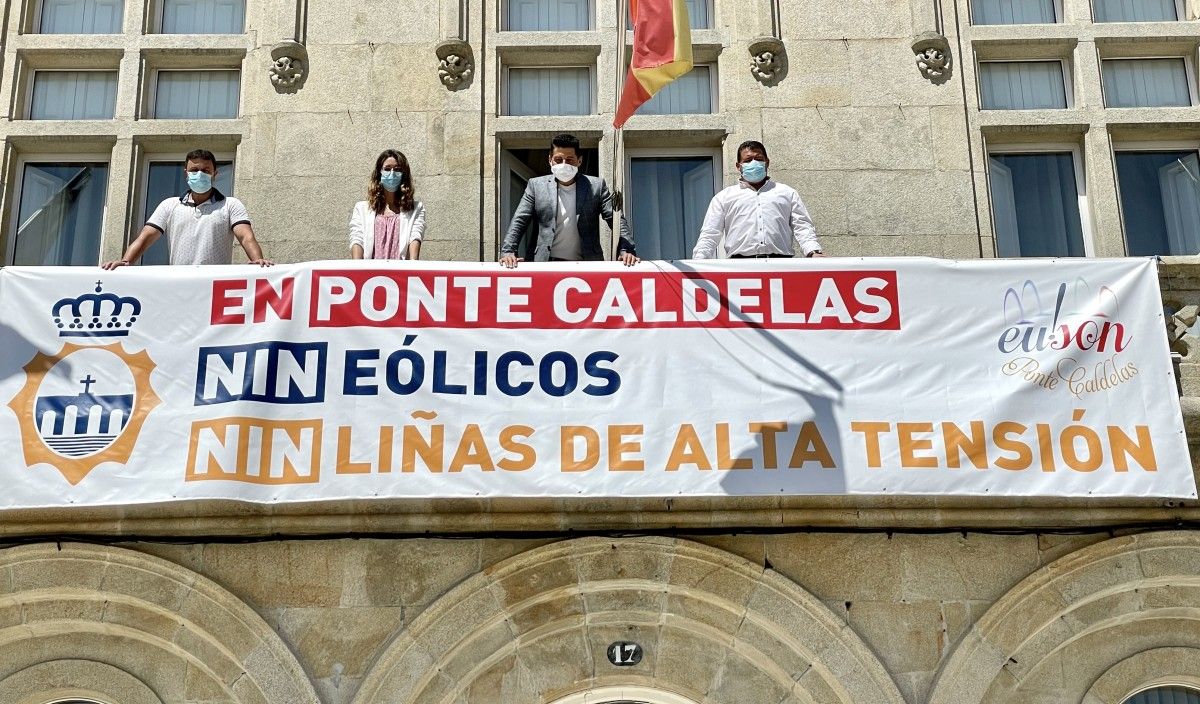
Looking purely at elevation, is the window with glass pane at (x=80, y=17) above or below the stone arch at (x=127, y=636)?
above

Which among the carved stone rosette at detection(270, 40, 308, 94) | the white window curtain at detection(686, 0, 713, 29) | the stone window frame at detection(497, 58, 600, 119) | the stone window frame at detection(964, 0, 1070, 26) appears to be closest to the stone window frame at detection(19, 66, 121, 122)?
the carved stone rosette at detection(270, 40, 308, 94)

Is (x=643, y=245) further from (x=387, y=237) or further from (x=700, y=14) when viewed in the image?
(x=387, y=237)

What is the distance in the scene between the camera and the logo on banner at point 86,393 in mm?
9273

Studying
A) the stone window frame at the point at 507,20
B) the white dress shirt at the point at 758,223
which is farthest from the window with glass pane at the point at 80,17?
the white dress shirt at the point at 758,223

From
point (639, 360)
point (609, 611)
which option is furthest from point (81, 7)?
point (609, 611)

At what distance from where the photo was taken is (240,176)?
37.2 ft

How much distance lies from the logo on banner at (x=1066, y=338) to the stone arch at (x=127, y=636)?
4.87m

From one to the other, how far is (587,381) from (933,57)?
418 centimetres

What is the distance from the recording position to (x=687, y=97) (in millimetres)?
12000

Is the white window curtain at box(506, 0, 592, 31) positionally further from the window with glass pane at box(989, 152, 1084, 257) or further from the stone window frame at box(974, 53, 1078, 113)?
the window with glass pane at box(989, 152, 1084, 257)

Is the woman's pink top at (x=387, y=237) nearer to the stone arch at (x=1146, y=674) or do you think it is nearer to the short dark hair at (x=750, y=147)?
the short dark hair at (x=750, y=147)

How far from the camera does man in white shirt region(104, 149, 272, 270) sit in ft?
33.9

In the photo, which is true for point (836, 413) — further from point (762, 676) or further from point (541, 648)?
point (541, 648)

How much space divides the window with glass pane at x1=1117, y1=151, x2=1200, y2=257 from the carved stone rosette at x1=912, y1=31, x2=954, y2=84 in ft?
5.00
